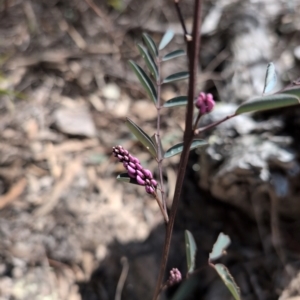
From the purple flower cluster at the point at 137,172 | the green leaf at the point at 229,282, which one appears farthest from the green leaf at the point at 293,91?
the green leaf at the point at 229,282

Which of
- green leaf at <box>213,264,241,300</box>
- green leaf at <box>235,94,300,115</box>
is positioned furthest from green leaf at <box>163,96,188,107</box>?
green leaf at <box>213,264,241,300</box>

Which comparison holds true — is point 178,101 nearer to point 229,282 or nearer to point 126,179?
point 126,179

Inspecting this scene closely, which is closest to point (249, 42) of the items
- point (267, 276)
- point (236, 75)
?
point (236, 75)

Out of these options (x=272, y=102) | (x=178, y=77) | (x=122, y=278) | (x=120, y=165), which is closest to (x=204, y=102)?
(x=272, y=102)

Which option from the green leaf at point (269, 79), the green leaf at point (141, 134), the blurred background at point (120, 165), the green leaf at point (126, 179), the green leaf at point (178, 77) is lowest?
the blurred background at point (120, 165)

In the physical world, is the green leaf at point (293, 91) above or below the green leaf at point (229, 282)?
above

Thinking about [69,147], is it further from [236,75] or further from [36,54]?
[236,75]

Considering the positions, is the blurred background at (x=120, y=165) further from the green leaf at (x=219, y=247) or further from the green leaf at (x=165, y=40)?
the green leaf at (x=165, y=40)

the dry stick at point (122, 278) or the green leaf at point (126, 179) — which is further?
the dry stick at point (122, 278)
